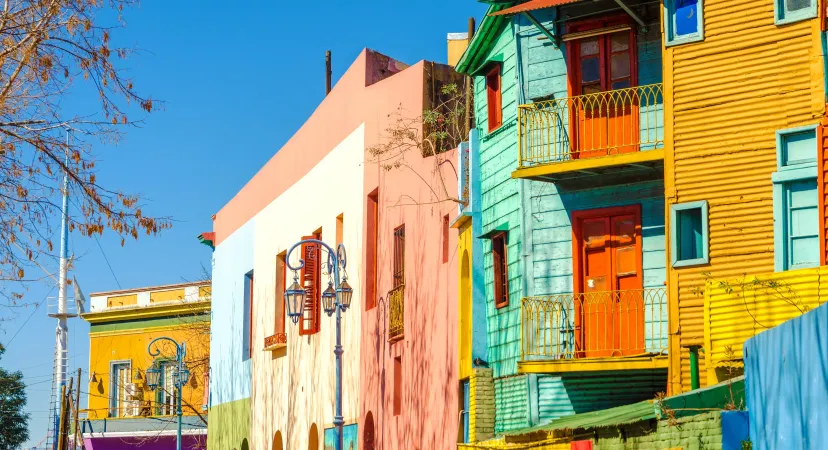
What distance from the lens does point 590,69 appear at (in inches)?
777

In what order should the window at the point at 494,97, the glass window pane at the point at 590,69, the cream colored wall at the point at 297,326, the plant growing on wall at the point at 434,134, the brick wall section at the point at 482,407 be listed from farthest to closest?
the cream colored wall at the point at 297,326, the plant growing on wall at the point at 434,134, the window at the point at 494,97, the brick wall section at the point at 482,407, the glass window pane at the point at 590,69

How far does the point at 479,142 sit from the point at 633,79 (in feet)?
11.9

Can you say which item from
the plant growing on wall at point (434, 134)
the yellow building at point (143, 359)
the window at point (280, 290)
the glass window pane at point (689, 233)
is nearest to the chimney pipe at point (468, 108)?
the plant growing on wall at point (434, 134)

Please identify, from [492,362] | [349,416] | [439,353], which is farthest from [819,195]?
[349,416]

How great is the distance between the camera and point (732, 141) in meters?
17.3

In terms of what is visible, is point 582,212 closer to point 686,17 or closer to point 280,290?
point 686,17

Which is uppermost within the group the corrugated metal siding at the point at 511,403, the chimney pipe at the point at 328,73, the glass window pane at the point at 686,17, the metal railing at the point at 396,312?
the chimney pipe at the point at 328,73

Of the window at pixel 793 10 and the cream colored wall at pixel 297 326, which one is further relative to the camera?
the cream colored wall at pixel 297 326

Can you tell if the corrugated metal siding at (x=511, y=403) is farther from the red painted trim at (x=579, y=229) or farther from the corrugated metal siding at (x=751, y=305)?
the corrugated metal siding at (x=751, y=305)

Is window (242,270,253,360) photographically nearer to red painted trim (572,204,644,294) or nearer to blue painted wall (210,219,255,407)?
blue painted wall (210,219,255,407)

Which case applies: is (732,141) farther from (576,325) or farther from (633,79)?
(576,325)

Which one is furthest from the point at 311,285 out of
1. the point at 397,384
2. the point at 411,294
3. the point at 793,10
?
the point at 793,10

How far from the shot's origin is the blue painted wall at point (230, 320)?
36.8m

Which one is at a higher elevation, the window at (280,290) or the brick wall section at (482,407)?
the window at (280,290)
